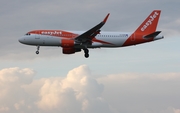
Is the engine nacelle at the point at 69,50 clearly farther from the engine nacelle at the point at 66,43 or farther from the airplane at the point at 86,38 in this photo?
the engine nacelle at the point at 66,43

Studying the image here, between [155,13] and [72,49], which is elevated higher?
[155,13]

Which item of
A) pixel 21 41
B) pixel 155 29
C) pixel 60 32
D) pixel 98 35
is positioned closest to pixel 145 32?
pixel 155 29

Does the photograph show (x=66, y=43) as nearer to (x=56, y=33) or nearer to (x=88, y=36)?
(x=56, y=33)

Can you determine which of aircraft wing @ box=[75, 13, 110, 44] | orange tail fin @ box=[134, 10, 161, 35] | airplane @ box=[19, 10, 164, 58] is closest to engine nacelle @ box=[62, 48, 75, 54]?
airplane @ box=[19, 10, 164, 58]

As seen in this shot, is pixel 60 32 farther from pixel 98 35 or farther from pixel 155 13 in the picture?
pixel 155 13

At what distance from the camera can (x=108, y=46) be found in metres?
101

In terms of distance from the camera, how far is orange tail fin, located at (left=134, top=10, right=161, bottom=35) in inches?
4114

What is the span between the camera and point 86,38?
9894 cm


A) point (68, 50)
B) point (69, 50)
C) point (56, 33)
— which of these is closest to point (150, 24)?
point (69, 50)

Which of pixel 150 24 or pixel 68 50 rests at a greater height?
pixel 150 24

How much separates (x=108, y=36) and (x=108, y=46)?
1871 mm

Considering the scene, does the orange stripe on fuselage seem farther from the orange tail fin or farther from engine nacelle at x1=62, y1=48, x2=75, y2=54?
the orange tail fin

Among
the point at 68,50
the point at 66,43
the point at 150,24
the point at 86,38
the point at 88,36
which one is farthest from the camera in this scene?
the point at 150,24

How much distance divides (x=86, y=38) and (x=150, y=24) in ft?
46.6
